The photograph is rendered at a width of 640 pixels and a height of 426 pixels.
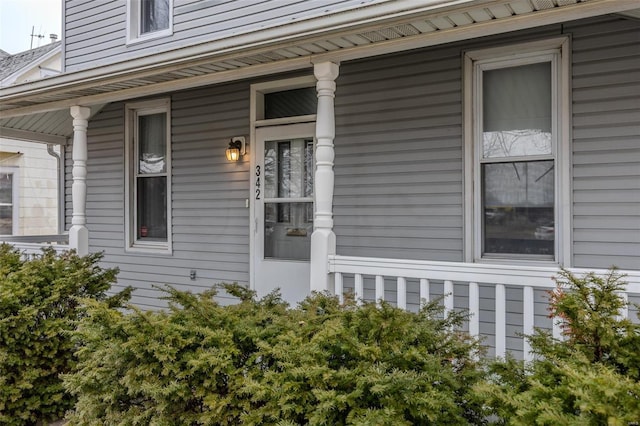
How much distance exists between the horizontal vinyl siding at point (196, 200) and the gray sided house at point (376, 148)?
2cm

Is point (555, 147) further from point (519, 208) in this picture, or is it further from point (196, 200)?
point (196, 200)

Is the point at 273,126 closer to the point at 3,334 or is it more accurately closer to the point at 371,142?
the point at 371,142

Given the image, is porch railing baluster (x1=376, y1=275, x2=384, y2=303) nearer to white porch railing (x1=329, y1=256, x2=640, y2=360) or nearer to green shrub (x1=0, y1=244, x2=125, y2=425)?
white porch railing (x1=329, y1=256, x2=640, y2=360)

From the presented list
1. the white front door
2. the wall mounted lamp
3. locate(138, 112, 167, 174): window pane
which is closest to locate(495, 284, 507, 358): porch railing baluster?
the white front door

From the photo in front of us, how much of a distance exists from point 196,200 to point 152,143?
1194mm

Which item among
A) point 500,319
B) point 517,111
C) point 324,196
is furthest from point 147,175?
point 500,319

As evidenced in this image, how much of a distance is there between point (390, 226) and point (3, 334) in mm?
3231

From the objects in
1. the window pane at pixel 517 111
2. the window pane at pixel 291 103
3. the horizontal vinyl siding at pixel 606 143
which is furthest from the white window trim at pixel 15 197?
the horizontal vinyl siding at pixel 606 143

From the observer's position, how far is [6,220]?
1184 centimetres

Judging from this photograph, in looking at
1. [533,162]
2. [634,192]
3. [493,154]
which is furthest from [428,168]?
[634,192]

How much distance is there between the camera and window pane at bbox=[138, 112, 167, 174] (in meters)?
6.41

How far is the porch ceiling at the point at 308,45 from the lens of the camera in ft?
9.50

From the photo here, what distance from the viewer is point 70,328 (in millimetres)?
3715

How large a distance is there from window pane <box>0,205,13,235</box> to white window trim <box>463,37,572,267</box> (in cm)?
1160
